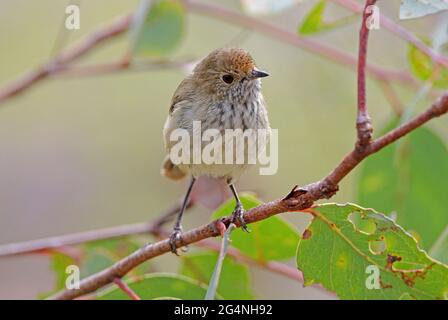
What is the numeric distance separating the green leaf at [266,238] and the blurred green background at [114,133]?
2.72 metres

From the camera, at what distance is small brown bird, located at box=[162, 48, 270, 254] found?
2.57m

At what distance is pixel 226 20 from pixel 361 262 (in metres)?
1.52

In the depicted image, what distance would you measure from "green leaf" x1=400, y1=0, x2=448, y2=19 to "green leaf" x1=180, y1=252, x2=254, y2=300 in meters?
1.22

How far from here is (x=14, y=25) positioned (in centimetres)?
621

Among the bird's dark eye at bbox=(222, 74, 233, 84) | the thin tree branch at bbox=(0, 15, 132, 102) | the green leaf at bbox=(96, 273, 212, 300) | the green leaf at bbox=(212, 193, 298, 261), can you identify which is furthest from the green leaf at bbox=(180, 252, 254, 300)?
the thin tree branch at bbox=(0, 15, 132, 102)

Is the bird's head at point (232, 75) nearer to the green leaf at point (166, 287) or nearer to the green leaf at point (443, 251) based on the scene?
the green leaf at point (166, 287)

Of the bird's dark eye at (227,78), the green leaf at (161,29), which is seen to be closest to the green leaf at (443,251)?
the bird's dark eye at (227,78)

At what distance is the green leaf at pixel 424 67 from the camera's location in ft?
7.83

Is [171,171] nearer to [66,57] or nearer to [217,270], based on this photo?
[66,57]

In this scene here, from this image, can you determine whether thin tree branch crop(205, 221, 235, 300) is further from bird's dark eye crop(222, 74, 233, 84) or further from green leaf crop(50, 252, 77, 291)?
green leaf crop(50, 252, 77, 291)
